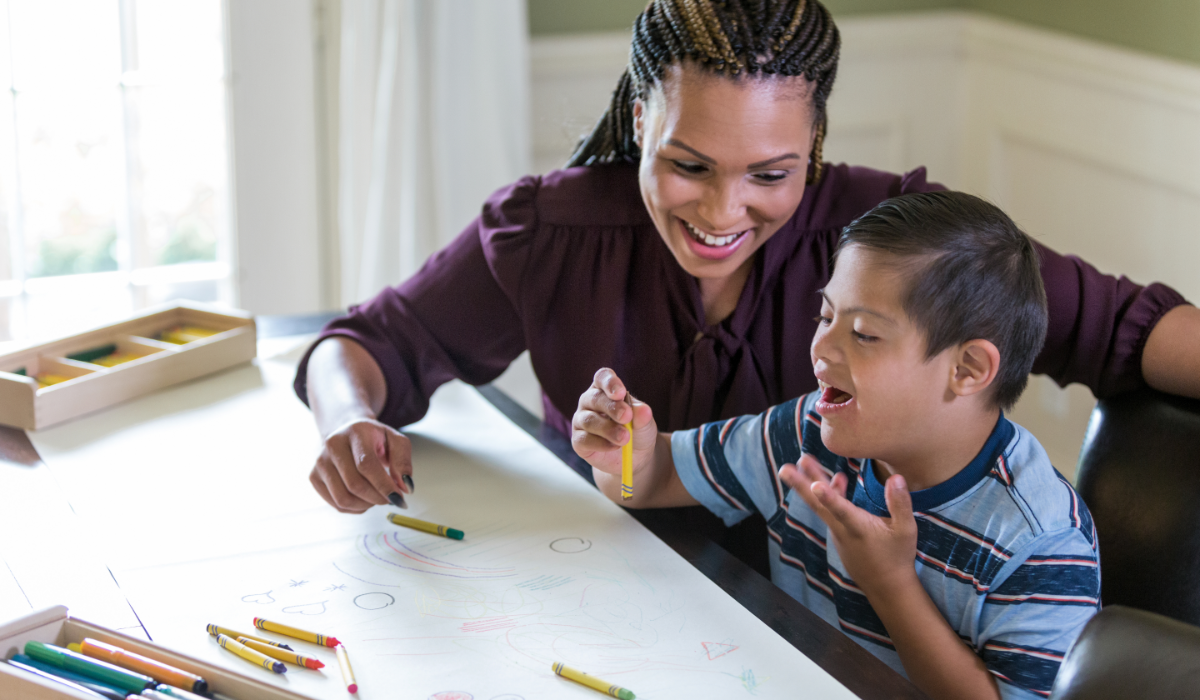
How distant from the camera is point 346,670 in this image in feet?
2.83

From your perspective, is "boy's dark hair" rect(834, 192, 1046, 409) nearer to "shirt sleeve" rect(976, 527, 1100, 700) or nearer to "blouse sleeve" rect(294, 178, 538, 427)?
"shirt sleeve" rect(976, 527, 1100, 700)

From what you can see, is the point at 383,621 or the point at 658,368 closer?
the point at 383,621

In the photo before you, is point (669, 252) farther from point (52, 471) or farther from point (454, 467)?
point (52, 471)

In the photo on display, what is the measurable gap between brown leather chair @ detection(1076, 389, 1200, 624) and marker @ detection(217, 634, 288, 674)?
32.6 inches

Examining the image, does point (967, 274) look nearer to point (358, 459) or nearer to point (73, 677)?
point (358, 459)

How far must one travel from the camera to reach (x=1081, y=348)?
121cm

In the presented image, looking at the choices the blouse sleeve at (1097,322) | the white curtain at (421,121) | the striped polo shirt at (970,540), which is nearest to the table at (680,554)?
the striped polo shirt at (970,540)

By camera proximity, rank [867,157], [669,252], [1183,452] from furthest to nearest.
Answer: [867,157]
[669,252]
[1183,452]

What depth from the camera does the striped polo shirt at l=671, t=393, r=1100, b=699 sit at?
913mm

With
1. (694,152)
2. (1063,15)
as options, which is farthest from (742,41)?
(1063,15)

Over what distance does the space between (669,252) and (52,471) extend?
774mm

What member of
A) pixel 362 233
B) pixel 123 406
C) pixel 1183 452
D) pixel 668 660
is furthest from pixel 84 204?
pixel 1183 452

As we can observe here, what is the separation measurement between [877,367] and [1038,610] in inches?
9.7

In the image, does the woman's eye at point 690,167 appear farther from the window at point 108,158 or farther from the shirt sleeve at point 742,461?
the window at point 108,158
